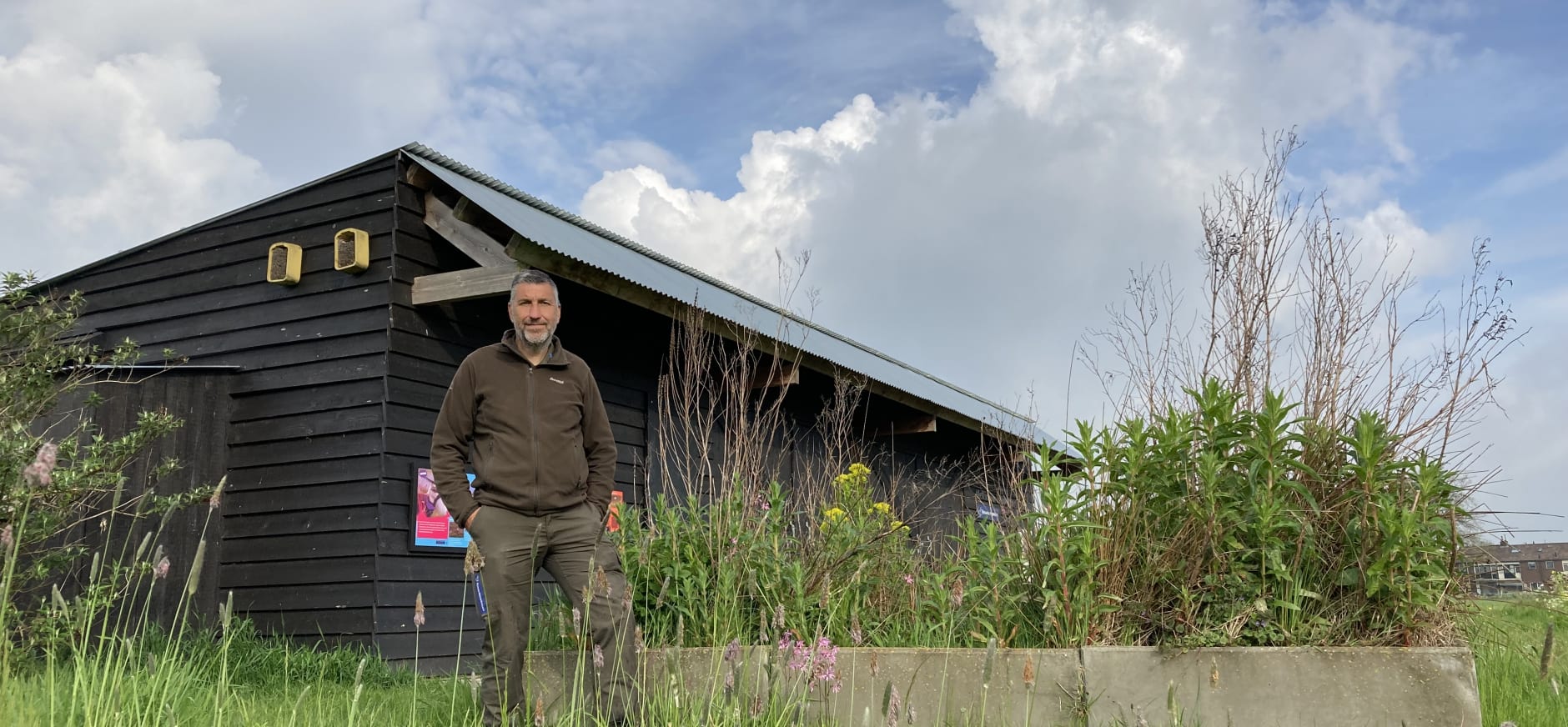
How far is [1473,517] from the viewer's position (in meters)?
4.34

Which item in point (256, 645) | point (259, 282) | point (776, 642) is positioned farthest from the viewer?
point (259, 282)

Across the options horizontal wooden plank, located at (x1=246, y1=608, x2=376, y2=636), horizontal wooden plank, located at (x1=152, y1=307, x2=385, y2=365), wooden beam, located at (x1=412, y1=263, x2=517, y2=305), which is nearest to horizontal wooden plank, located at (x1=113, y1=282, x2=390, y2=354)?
horizontal wooden plank, located at (x1=152, y1=307, x2=385, y2=365)

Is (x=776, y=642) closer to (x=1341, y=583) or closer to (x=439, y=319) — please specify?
(x=1341, y=583)

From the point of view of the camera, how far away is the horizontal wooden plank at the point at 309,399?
306 inches

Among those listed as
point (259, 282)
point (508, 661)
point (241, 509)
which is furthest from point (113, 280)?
point (508, 661)

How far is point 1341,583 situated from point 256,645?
21.3 feet

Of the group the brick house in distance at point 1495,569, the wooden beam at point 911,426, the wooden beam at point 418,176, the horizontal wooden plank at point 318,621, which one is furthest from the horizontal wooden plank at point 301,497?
the brick house in distance at point 1495,569

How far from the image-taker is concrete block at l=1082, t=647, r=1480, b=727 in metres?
3.67

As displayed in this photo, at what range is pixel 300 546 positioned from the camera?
780 centimetres

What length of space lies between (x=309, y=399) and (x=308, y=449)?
0.38m

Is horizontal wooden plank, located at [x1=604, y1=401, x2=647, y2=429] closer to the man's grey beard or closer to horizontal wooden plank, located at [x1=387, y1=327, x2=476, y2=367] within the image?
horizontal wooden plank, located at [x1=387, y1=327, x2=476, y2=367]

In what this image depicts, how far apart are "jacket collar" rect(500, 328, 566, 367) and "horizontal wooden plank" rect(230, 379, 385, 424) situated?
3.89 meters

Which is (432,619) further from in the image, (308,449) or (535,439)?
(535,439)

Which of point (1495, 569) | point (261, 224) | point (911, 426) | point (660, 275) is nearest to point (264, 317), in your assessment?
point (261, 224)
